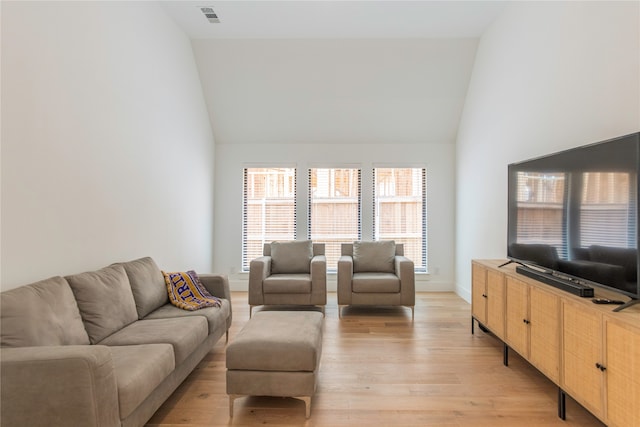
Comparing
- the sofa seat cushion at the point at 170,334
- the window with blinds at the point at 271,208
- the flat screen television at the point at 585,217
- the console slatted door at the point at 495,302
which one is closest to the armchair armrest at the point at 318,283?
the window with blinds at the point at 271,208

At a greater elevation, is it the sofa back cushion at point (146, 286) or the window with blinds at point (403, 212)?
the window with blinds at point (403, 212)

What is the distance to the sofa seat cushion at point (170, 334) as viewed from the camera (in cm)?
221

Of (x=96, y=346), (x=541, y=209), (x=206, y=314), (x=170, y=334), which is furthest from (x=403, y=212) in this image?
(x=96, y=346)

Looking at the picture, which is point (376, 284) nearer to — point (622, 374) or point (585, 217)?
point (585, 217)

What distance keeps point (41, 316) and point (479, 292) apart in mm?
3554

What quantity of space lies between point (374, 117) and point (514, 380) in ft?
12.8

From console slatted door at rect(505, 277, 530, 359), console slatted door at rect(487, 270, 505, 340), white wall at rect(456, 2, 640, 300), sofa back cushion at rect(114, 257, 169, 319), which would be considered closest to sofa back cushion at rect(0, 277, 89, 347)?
sofa back cushion at rect(114, 257, 169, 319)

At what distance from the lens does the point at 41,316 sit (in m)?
1.85

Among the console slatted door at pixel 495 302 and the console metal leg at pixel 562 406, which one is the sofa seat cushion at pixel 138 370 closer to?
the console metal leg at pixel 562 406

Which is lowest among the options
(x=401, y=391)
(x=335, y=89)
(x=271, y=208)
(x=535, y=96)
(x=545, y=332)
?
(x=401, y=391)

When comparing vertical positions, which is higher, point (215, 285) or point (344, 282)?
point (215, 285)

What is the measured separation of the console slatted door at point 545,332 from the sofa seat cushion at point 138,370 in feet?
8.12

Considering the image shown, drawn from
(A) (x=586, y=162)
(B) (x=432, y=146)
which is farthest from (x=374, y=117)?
(A) (x=586, y=162)

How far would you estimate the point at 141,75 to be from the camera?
3379mm
